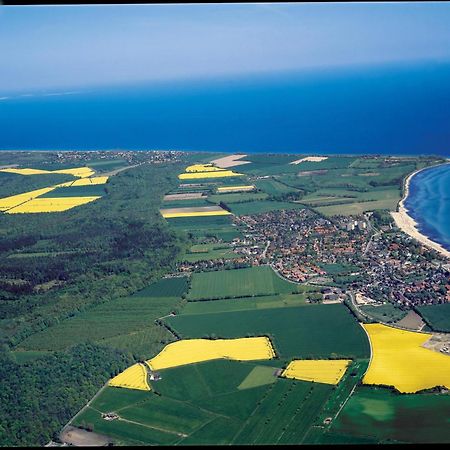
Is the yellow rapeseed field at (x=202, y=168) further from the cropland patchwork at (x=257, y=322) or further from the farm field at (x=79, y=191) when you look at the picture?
the cropland patchwork at (x=257, y=322)

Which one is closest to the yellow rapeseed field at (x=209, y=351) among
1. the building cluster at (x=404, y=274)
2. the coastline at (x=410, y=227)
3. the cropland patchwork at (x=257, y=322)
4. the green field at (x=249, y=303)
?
the cropland patchwork at (x=257, y=322)

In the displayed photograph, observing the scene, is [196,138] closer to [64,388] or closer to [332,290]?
[332,290]

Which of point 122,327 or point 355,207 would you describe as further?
point 355,207

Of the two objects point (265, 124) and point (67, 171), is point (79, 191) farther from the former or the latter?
point (265, 124)

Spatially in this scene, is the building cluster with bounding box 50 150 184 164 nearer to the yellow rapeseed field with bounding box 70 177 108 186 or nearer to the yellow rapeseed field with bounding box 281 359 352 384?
the yellow rapeseed field with bounding box 70 177 108 186

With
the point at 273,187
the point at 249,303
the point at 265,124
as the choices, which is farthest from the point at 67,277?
the point at 265,124

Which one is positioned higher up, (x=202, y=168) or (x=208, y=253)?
(x=202, y=168)

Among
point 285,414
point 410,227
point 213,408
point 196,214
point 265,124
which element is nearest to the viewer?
point 285,414
